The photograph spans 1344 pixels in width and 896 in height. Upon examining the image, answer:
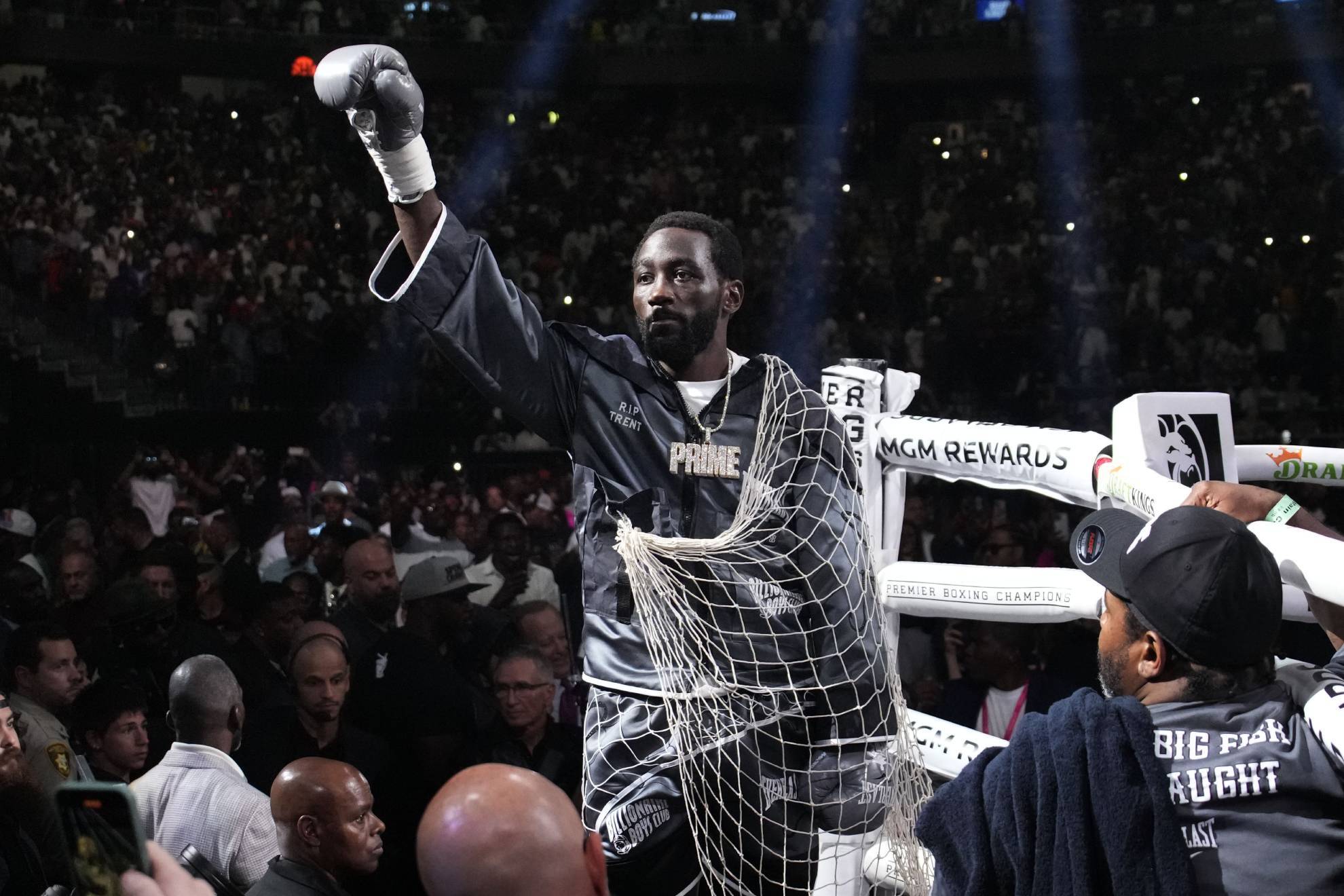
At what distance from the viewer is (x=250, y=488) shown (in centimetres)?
977

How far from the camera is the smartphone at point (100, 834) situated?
2.90ft

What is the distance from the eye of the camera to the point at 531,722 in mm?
3830

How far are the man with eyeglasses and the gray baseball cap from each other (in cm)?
95

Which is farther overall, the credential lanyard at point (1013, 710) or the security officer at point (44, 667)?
the credential lanyard at point (1013, 710)

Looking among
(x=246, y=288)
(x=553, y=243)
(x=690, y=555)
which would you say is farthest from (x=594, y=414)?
(x=553, y=243)

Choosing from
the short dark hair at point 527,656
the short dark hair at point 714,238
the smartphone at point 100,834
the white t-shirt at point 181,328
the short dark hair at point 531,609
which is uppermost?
the white t-shirt at point 181,328

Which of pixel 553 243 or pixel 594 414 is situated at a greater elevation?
pixel 553 243

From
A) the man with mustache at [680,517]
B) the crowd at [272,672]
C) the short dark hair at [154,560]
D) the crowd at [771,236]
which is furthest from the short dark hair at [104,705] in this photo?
the crowd at [771,236]

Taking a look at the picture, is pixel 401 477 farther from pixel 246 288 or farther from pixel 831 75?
pixel 831 75

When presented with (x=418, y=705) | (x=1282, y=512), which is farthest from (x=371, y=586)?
(x=1282, y=512)

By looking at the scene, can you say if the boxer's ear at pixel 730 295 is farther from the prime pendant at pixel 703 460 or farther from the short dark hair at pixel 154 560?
the short dark hair at pixel 154 560

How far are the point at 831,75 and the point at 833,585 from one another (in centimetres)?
1529

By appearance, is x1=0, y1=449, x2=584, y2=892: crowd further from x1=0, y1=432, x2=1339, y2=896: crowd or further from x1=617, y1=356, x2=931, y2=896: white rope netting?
x1=617, y1=356, x2=931, y2=896: white rope netting

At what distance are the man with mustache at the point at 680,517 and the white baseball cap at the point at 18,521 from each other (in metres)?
5.51
